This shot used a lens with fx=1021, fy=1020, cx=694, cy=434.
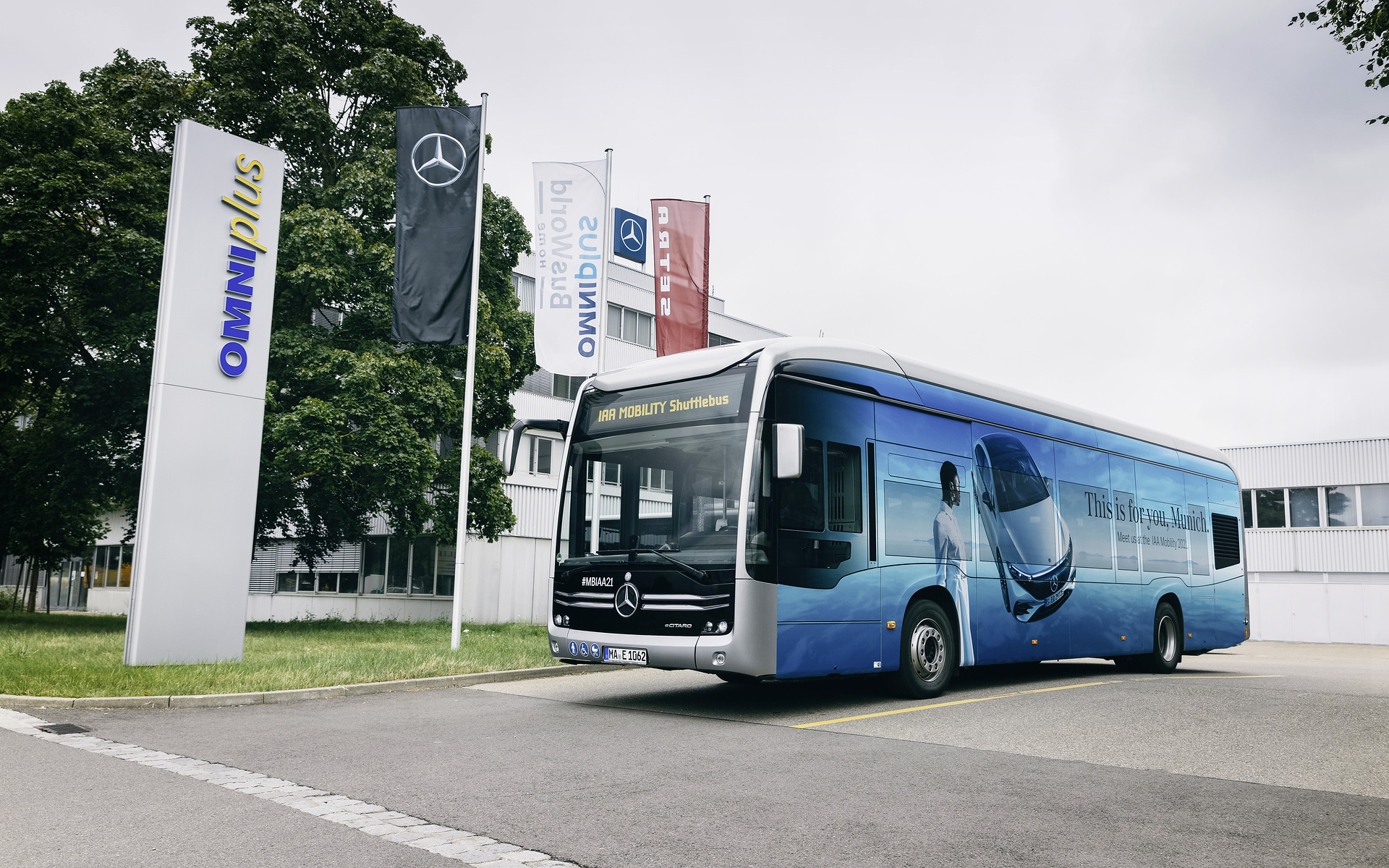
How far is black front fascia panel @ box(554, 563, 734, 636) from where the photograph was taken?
898 cm

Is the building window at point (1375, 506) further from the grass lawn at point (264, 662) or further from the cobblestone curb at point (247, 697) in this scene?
the cobblestone curb at point (247, 697)

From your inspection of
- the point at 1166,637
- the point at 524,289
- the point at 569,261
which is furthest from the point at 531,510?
the point at 1166,637

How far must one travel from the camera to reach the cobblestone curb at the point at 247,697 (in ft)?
33.1

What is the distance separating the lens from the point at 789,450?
28.9ft

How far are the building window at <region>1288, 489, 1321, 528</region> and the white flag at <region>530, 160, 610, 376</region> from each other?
31309 mm

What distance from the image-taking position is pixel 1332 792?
20.5 ft

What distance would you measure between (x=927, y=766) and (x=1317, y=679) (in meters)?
11.9

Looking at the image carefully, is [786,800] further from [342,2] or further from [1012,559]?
[342,2]

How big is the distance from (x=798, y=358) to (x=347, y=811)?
18.7 ft

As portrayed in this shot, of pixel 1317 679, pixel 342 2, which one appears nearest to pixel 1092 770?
pixel 1317 679

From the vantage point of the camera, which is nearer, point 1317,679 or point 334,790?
point 334,790

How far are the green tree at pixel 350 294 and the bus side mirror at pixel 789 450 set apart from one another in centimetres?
1405

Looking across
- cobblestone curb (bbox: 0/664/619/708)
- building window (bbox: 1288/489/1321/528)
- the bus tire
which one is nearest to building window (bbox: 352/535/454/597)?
cobblestone curb (bbox: 0/664/619/708)

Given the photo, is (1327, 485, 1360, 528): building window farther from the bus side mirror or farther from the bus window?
the bus side mirror
